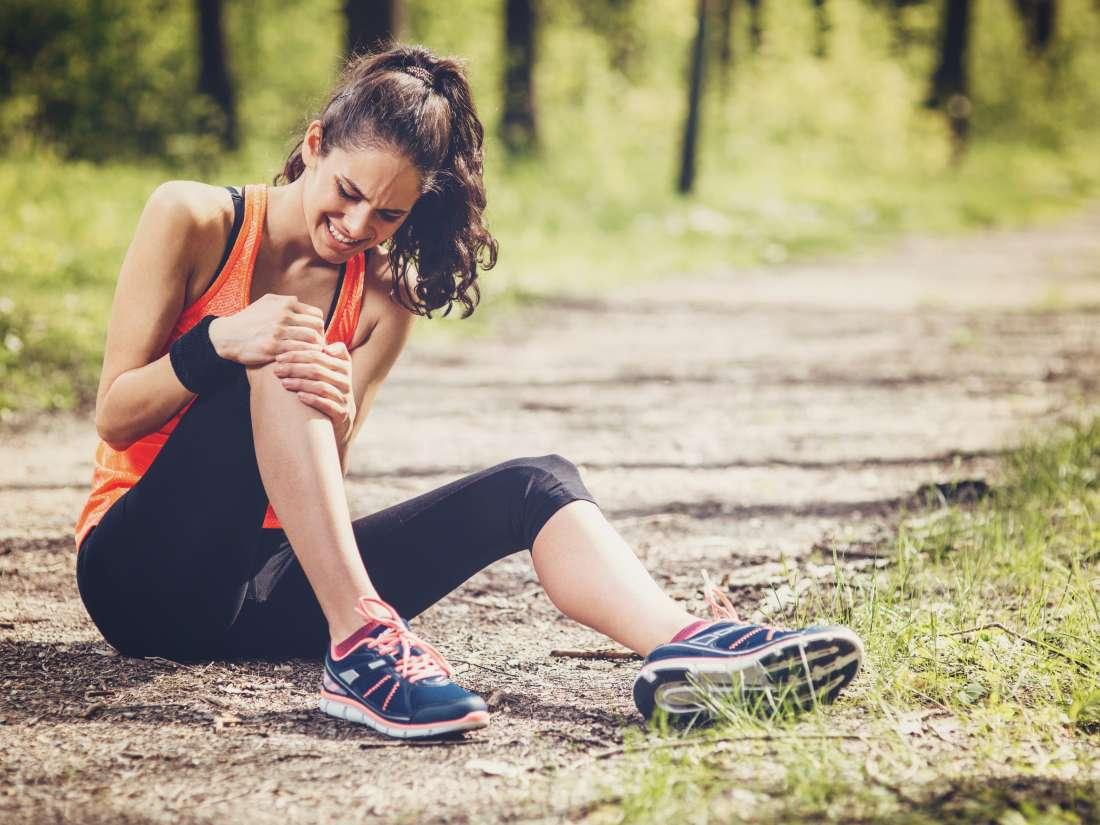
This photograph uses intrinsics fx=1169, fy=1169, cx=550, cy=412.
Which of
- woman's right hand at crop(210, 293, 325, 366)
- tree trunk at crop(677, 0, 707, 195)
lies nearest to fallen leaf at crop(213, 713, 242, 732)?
woman's right hand at crop(210, 293, 325, 366)

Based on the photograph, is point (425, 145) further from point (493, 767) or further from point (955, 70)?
point (955, 70)

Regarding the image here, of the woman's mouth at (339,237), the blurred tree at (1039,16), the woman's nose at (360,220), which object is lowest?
the woman's mouth at (339,237)

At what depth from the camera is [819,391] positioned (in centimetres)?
609

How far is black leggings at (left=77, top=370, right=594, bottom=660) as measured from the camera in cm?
229

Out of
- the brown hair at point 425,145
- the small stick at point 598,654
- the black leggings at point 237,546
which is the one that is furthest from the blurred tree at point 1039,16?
the black leggings at point 237,546

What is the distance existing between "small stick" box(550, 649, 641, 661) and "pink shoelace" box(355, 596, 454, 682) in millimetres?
511

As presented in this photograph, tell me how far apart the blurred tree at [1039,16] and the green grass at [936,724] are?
3219 cm

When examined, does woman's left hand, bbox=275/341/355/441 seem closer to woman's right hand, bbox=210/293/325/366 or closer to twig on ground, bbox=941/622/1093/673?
woman's right hand, bbox=210/293/325/366

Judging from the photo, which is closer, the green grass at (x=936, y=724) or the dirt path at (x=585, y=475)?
the green grass at (x=936, y=724)

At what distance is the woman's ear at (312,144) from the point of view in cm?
254

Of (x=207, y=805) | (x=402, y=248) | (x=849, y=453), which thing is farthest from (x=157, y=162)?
(x=207, y=805)

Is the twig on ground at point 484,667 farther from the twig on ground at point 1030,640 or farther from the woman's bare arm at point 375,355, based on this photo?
the twig on ground at point 1030,640

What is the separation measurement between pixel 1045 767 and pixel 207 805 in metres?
1.45

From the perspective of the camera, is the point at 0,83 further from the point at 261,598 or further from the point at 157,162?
the point at 261,598
